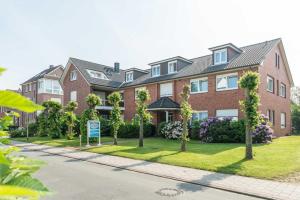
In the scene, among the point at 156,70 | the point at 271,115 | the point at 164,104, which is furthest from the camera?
the point at 156,70

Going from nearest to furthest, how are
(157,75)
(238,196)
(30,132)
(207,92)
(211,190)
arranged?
(238,196) → (211,190) → (207,92) → (157,75) → (30,132)

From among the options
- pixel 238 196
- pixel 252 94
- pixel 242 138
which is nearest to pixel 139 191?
pixel 238 196

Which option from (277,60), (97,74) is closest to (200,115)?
(277,60)

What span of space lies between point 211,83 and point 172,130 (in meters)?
5.59

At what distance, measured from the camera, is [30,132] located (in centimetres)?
3141

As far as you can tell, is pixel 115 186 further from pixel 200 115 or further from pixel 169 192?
pixel 200 115

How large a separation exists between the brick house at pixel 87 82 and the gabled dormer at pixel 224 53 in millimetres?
13855

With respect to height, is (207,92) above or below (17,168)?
above

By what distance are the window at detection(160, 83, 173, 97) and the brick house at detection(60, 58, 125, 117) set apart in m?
6.91

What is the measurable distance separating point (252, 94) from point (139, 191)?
762 centimetres

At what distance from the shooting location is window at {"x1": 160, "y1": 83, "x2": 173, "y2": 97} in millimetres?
27091

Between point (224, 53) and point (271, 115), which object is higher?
point (224, 53)

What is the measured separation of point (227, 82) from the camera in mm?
22297

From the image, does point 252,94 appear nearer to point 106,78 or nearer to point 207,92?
point 207,92
